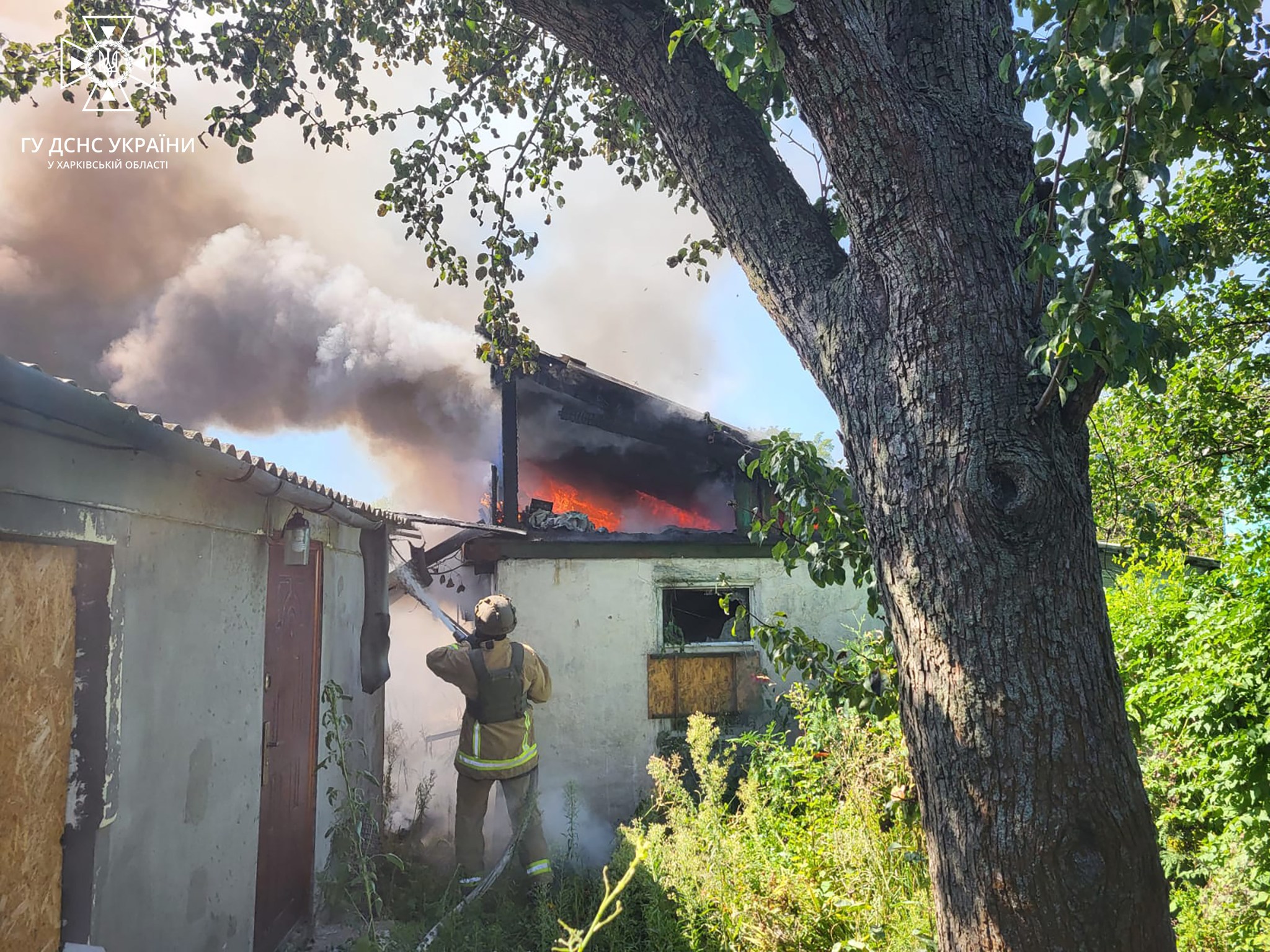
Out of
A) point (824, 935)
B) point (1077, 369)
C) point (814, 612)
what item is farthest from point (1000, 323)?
point (814, 612)

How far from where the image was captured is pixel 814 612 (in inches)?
356

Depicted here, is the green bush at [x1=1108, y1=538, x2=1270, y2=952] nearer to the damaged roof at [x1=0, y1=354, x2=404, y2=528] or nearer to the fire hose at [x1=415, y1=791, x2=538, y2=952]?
the damaged roof at [x1=0, y1=354, x2=404, y2=528]

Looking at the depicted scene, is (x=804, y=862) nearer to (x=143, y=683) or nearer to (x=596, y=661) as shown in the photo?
(x=143, y=683)

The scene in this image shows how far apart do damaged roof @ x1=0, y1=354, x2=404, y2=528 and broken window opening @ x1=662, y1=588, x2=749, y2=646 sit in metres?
4.93

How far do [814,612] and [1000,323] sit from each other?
24.5 ft

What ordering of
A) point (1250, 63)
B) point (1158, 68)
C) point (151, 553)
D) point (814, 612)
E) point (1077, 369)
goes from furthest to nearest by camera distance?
1. point (814, 612)
2. point (151, 553)
3. point (1077, 369)
4. point (1250, 63)
5. point (1158, 68)

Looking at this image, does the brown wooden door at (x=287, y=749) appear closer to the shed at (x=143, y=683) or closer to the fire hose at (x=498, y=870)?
the shed at (x=143, y=683)

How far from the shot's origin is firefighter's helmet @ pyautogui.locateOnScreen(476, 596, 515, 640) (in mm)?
6215

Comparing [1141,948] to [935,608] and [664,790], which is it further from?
[664,790]

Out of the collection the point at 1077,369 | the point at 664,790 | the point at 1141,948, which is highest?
the point at 1077,369

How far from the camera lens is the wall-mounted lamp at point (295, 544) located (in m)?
→ 5.14

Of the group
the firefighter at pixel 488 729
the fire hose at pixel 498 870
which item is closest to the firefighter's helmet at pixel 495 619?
the firefighter at pixel 488 729

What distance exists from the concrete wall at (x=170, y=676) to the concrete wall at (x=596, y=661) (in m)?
3.66

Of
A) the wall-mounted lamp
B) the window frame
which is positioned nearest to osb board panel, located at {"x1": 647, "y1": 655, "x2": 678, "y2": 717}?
the window frame
